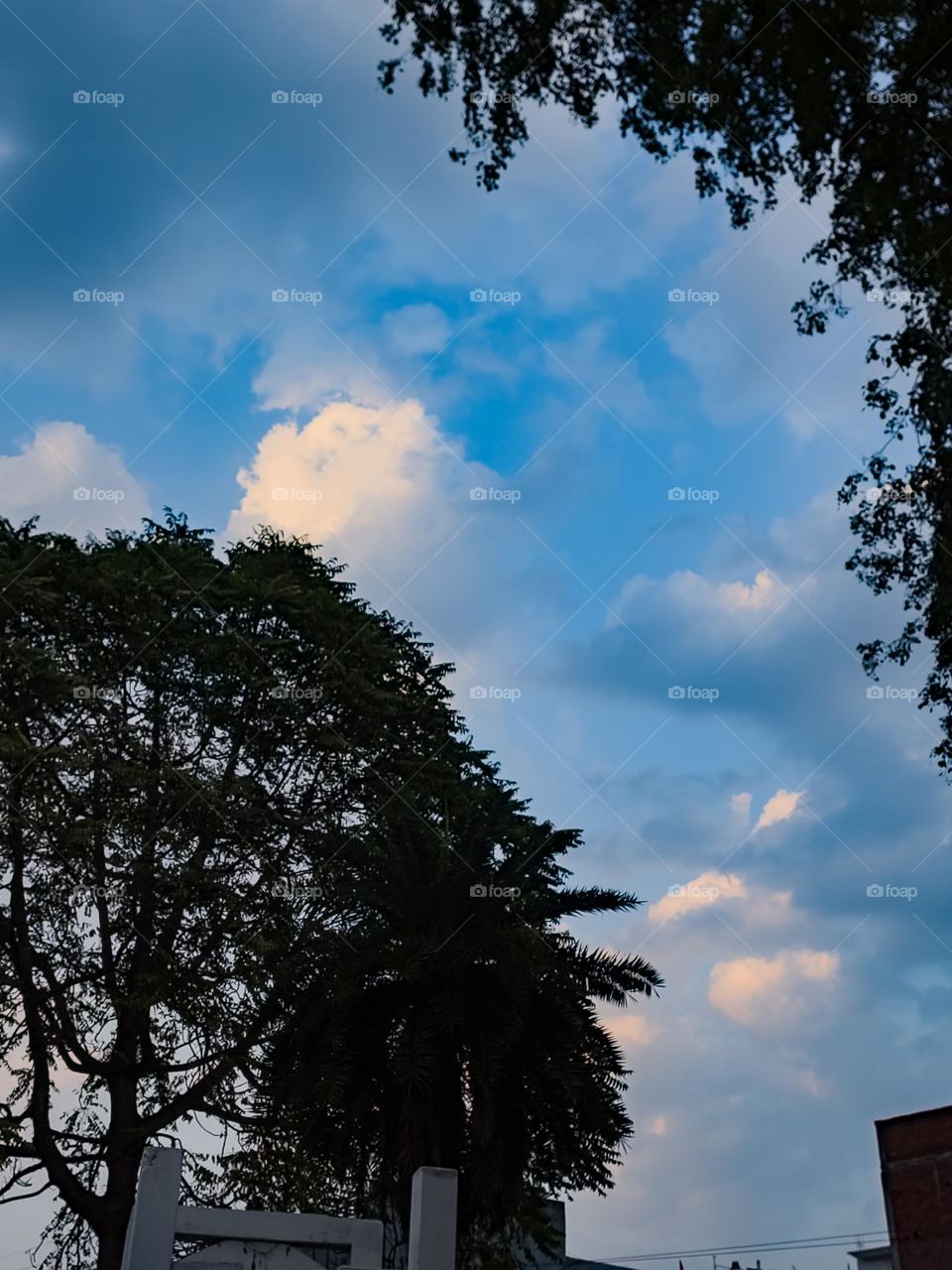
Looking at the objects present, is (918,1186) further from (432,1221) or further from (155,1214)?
(155,1214)

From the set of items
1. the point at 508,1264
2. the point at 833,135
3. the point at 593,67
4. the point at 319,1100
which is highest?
the point at 593,67

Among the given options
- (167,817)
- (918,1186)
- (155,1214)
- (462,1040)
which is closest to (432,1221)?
(155,1214)

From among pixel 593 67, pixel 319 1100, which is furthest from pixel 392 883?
pixel 593 67

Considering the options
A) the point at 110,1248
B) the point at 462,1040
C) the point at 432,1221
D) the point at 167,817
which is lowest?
the point at 432,1221

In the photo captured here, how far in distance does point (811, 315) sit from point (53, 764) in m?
15.3

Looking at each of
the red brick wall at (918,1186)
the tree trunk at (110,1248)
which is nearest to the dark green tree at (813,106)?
the red brick wall at (918,1186)

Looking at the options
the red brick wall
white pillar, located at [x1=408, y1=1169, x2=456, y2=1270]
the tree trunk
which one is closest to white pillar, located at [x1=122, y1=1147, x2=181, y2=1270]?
white pillar, located at [x1=408, y1=1169, x2=456, y2=1270]

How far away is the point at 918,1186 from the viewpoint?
12.8 metres

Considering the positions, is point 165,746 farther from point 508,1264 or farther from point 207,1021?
point 508,1264

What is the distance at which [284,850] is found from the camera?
26344 millimetres

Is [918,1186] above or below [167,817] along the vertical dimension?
below

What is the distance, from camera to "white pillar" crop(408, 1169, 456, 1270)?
10062mm

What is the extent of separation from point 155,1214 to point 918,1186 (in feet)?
22.9

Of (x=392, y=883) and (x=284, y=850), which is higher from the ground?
(x=284, y=850)
